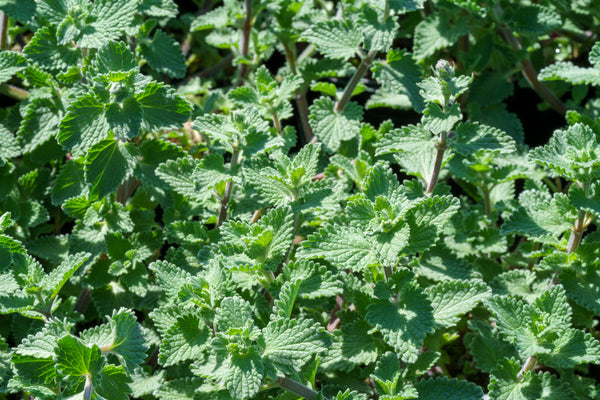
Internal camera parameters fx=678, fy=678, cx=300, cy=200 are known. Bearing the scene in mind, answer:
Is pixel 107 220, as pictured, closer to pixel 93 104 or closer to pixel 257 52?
pixel 93 104

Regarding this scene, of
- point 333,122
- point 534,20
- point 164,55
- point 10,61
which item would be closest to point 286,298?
point 333,122

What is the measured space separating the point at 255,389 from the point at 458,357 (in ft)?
3.52

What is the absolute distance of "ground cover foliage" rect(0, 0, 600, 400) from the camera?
1.64 metres

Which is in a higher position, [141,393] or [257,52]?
[257,52]

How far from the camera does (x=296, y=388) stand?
5.32 ft

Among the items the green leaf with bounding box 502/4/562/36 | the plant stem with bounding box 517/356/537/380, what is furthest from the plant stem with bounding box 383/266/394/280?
the green leaf with bounding box 502/4/562/36

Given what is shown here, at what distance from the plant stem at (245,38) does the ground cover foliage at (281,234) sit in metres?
0.03

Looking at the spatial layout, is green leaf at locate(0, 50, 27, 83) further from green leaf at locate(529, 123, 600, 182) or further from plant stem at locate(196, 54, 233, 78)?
green leaf at locate(529, 123, 600, 182)

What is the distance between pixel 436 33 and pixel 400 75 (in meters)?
0.42

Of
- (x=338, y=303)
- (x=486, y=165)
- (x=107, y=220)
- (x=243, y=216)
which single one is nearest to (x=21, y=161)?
(x=107, y=220)

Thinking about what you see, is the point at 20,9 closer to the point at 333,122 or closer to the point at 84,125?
the point at 84,125

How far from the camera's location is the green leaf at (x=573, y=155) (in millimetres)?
1768

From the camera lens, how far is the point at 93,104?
1830mm

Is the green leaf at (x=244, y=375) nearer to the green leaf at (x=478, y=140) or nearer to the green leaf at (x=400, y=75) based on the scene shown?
the green leaf at (x=478, y=140)
